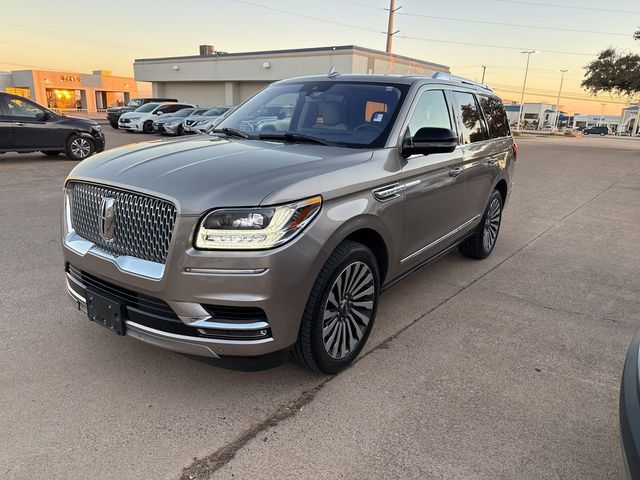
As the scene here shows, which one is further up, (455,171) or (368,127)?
(368,127)

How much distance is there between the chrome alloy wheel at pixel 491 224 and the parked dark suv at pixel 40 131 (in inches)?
440

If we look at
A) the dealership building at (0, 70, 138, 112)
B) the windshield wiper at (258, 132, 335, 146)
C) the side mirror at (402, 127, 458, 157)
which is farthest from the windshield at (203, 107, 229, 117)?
the dealership building at (0, 70, 138, 112)

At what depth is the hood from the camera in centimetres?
243

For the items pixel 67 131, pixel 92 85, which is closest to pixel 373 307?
pixel 67 131

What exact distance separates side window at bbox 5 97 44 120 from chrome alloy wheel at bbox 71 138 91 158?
43.4 inches

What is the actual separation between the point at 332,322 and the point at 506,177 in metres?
3.81

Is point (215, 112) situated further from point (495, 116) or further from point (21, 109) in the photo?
point (495, 116)

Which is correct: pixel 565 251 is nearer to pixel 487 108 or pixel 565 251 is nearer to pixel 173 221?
pixel 487 108

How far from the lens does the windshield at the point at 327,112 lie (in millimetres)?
3520

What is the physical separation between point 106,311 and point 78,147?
1174cm

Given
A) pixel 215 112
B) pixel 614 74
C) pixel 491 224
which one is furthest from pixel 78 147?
pixel 614 74

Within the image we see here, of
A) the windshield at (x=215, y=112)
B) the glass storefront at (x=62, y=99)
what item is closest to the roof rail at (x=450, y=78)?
the windshield at (x=215, y=112)

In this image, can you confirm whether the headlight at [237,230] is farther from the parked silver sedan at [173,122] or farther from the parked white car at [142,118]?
the parked white car at [142,118]

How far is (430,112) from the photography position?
389cm
